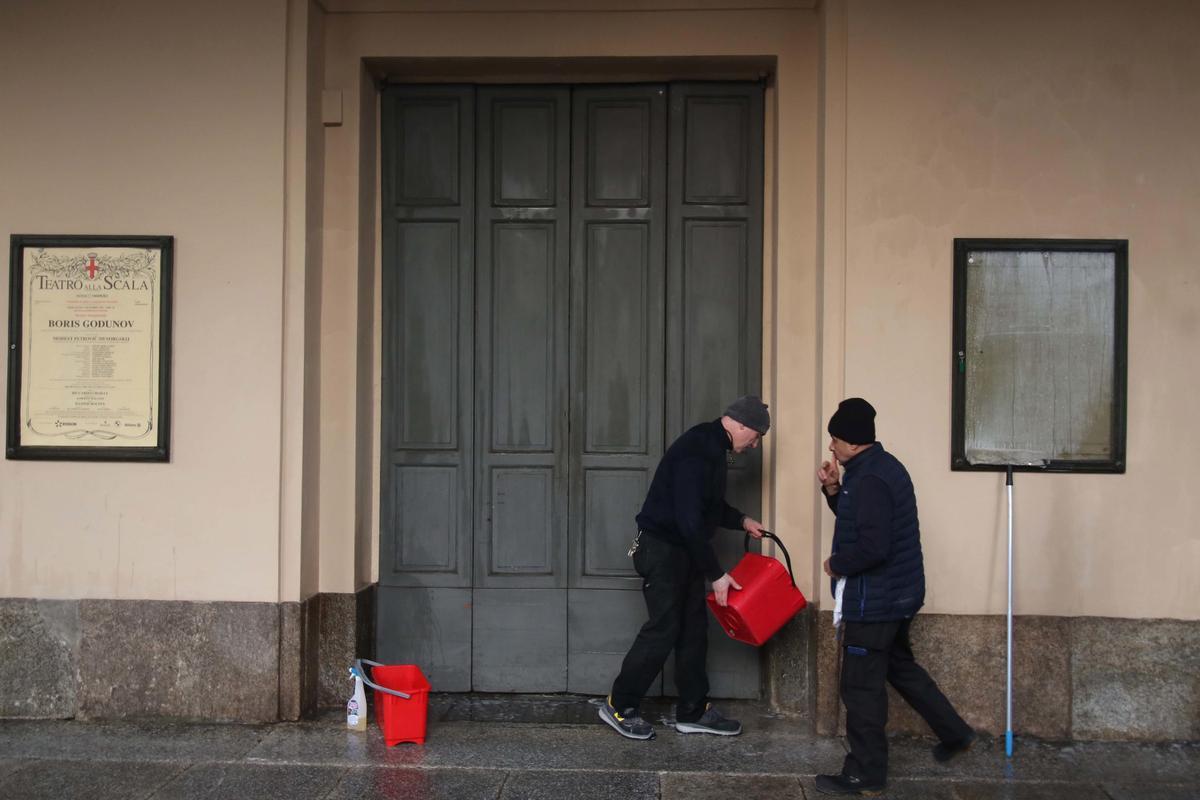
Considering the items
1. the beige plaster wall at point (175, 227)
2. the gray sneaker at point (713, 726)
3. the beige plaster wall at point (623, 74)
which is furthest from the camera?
the beige plaster wall at point (623, 74)

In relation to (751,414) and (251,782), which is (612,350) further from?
(251,782)

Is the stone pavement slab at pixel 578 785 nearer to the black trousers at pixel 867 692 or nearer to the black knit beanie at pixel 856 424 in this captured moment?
the black trousers at pixel 867 692

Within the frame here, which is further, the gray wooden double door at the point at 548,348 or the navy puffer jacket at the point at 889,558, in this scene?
the gray wooden double door at the point at 548,348

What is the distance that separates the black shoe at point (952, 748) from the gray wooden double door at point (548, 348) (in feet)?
4.14

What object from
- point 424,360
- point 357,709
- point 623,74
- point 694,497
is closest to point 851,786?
point 694,497

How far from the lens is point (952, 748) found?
5.31m

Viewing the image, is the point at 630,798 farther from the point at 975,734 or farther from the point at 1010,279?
the point at 1010,279

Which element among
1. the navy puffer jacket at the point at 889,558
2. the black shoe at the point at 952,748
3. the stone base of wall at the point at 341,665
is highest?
the navy puffer jacket at the point at 889,558

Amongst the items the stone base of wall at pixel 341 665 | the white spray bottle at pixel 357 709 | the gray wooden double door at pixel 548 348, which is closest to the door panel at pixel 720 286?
the gray wooden double door at pixel 548 348

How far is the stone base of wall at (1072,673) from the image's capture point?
5711 mm

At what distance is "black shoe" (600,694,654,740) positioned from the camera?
18.9ft

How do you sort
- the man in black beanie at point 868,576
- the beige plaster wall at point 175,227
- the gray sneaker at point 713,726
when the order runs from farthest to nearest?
the beige plaster wall at point 175,227, the gray sneaker at point 713,726, the man in black beanie at point 868,576

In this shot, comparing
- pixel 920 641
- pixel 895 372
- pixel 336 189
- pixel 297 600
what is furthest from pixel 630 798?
pixel 336 189

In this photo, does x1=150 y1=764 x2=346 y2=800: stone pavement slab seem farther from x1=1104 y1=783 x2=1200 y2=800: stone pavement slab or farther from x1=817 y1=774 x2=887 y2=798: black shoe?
x1=1104 y1=783 x2=1200 y2=800: stone pavement slab
